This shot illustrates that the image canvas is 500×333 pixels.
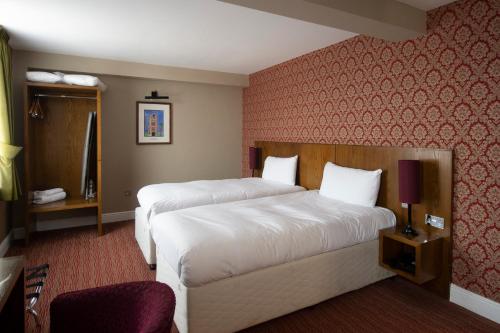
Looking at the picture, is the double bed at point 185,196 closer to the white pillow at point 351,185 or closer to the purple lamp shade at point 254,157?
the white pillow at point 351,185

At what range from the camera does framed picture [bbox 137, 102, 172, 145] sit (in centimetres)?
486

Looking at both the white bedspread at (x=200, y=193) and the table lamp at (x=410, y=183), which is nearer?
the table lamp at (x=410, y=183)

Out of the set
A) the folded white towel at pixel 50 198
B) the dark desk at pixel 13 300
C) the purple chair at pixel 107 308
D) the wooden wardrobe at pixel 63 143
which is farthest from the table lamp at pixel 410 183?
the folded white towel at pixel 50 198

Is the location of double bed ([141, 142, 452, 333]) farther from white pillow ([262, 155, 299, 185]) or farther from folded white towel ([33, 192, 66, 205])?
folded white towel ([33, 192, 66, 205])

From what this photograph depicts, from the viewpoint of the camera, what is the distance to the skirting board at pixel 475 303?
228 cm

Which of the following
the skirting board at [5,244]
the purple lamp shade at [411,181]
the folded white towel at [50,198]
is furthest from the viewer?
the folded white towel at [50,198]

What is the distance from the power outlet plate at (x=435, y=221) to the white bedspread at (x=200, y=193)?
5.22 feet

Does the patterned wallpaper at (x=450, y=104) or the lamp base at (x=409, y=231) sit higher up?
the patterned wallpaper at (x=450, y=104)

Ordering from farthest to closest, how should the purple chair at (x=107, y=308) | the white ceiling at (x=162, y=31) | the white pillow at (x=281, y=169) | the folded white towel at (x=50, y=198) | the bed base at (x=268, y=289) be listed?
the white pillow at (x=281, y=169), the folded white towel at (x=50, y=198), the white ceiling at (x=162, y=31), the bed base at (x=268, y=289), the purple chair at (x=107, y=308)

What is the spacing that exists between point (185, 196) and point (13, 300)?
6.14ft

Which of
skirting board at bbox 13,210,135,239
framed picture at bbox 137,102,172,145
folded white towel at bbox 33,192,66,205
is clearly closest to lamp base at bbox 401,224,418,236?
framed picture at bbox 137,102,172,145

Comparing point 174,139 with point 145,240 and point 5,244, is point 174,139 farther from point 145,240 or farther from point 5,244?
point 5,244

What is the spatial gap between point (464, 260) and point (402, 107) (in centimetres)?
140

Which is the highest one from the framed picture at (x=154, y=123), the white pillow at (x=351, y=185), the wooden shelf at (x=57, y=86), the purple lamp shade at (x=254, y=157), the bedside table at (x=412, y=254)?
the wooden shelf at (x=57, y=86)
